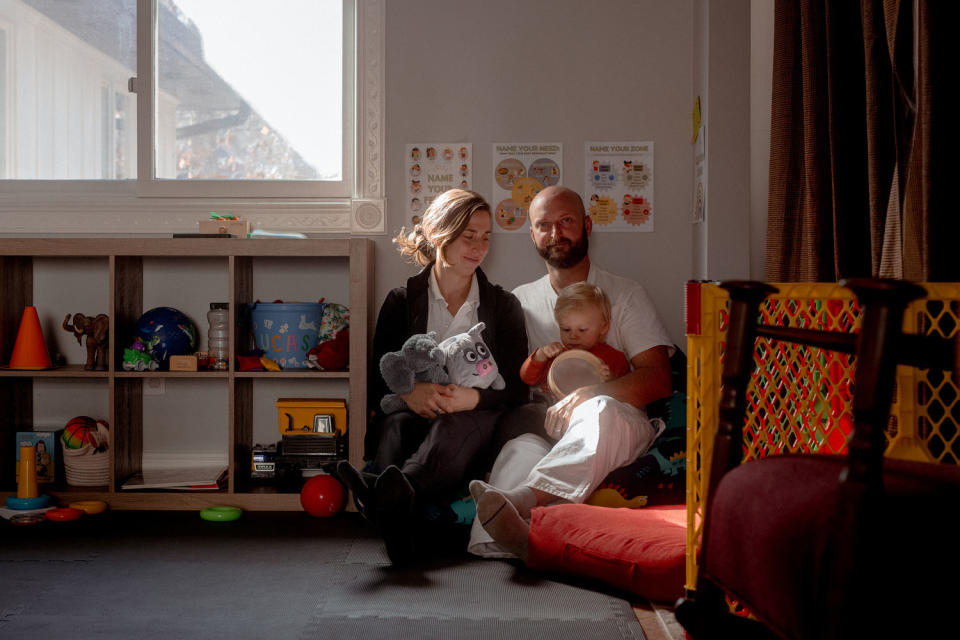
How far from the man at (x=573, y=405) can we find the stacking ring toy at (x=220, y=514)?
3.21 ft

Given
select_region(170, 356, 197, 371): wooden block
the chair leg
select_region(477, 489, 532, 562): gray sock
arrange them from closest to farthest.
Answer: the chair leg
select_region(477, 489, 532, 562): gray sock
select_region(170, 356, 197, 371): wooden block

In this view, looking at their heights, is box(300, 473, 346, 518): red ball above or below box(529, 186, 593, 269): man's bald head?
below

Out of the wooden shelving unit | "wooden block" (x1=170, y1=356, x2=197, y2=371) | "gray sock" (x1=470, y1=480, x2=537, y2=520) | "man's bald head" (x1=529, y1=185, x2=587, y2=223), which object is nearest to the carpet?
"gray sock" (x1=470, y1=480, x2=537, y2=520)

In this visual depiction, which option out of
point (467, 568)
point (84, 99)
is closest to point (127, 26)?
point (84, 99)

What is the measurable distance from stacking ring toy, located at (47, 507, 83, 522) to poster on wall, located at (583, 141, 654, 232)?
224cm

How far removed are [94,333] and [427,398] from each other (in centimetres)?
142

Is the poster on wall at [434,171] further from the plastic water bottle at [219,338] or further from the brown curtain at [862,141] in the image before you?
the brown curtain at [862,141]

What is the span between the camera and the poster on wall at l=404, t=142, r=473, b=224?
11.1 ft

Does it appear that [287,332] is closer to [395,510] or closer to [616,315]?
[395,510]

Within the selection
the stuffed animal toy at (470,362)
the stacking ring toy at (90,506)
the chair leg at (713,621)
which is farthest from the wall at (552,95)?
the chair leg at (713,621)

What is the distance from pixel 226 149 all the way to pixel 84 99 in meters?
0.68

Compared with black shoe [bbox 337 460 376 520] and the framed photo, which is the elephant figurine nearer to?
the framed photo

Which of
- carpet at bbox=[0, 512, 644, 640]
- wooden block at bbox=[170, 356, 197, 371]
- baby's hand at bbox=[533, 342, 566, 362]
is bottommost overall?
carpet at bbox=[0, 512, 644, 640]

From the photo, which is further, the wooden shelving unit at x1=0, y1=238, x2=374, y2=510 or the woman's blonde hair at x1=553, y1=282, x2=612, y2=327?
the wooden shelving unit at x1=0, y1=238, x2=374, y2=510
